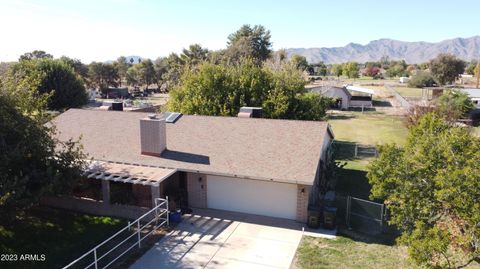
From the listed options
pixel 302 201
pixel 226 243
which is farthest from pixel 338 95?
pixel 226 243

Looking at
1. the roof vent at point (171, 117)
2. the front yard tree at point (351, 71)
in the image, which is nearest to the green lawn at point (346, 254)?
the roof vent at point (171, 117)

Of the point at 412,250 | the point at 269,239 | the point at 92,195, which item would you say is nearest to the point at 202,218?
the point at 269,239

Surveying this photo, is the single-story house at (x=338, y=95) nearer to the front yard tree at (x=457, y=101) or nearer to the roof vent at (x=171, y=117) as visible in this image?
the front yard tree at (x=457, y=101)

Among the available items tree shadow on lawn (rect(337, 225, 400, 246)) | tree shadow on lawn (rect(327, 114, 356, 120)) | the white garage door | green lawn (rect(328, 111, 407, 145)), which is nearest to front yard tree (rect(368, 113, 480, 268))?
tree shadow on lawn (rect(337, 225, 400, 246))

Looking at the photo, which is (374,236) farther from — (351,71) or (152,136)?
(351,71)

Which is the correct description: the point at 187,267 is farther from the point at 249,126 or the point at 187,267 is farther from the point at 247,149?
the point at 249,126

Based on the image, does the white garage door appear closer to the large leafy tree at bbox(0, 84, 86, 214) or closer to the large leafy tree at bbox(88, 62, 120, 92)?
the large leafy tree at bbox(0, 84, 86, 214)
